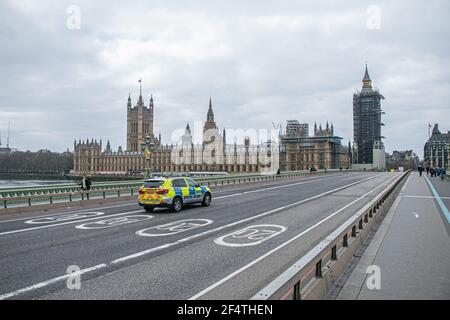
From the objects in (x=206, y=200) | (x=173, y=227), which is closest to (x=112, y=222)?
(x=173, y=227)

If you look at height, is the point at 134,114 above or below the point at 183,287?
above

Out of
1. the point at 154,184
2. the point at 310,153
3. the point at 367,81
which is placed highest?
the point at 367,81

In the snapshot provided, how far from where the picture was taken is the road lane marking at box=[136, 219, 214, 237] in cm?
1129

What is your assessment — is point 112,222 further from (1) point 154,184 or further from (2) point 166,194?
(1) point 154,184

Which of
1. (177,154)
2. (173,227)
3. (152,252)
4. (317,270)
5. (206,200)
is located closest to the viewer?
(317,270)

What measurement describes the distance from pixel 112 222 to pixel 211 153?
128m

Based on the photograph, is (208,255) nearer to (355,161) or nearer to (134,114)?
(355,161)

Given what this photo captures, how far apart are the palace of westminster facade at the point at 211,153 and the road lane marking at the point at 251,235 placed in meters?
93.0

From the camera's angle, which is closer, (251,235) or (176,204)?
(251,235)

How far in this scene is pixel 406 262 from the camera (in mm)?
7523

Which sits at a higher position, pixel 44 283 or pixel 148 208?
pixel 148 208
